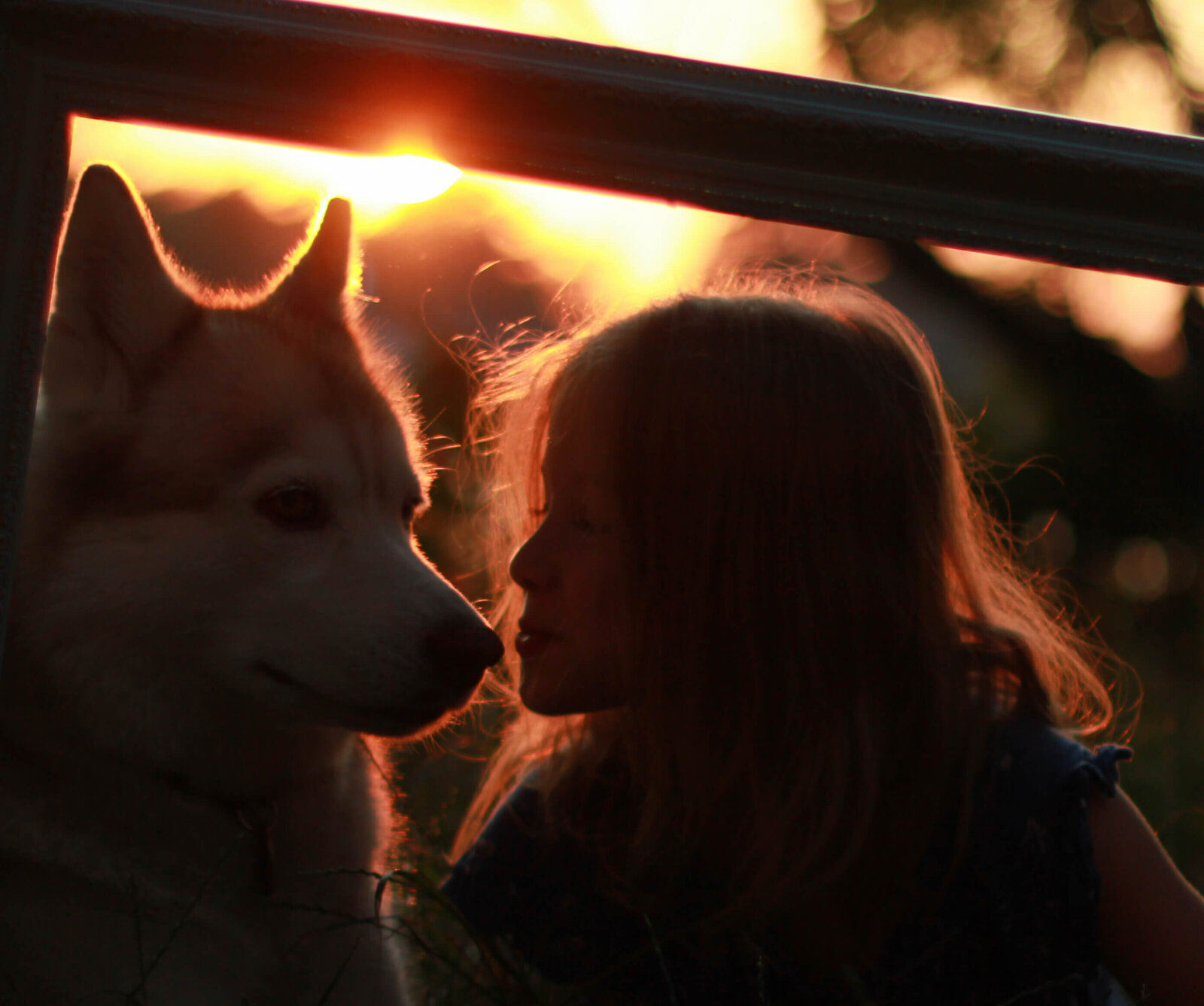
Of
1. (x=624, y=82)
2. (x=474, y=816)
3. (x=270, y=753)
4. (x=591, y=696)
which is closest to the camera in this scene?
(x=624, y=82)

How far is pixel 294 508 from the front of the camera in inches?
61.3

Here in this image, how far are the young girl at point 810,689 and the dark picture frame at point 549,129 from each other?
1.88 feet

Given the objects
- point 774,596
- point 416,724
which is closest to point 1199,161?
point 774,596

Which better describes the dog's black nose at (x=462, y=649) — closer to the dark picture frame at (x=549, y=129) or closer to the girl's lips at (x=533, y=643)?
the girl's lips at (x=533, y=643)

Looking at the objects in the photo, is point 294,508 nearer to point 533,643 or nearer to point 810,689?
point 533,643

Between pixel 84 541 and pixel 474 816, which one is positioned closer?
pixel 84 541

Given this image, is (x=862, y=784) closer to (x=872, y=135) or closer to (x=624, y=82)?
(x=872, y=135)

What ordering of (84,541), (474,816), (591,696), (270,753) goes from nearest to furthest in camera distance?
(84,541)
(270,753)
(591,696)
(474,816)

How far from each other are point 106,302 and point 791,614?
1.15m

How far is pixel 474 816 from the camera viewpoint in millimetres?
2000

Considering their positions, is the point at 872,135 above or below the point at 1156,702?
above

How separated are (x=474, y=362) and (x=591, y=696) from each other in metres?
0.58

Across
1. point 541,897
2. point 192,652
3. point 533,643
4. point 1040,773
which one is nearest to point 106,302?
point 192,652

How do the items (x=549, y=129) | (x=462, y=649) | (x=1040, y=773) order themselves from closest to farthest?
(x=549, y=129), (x=462, y=649), (x=1040, y=773)
